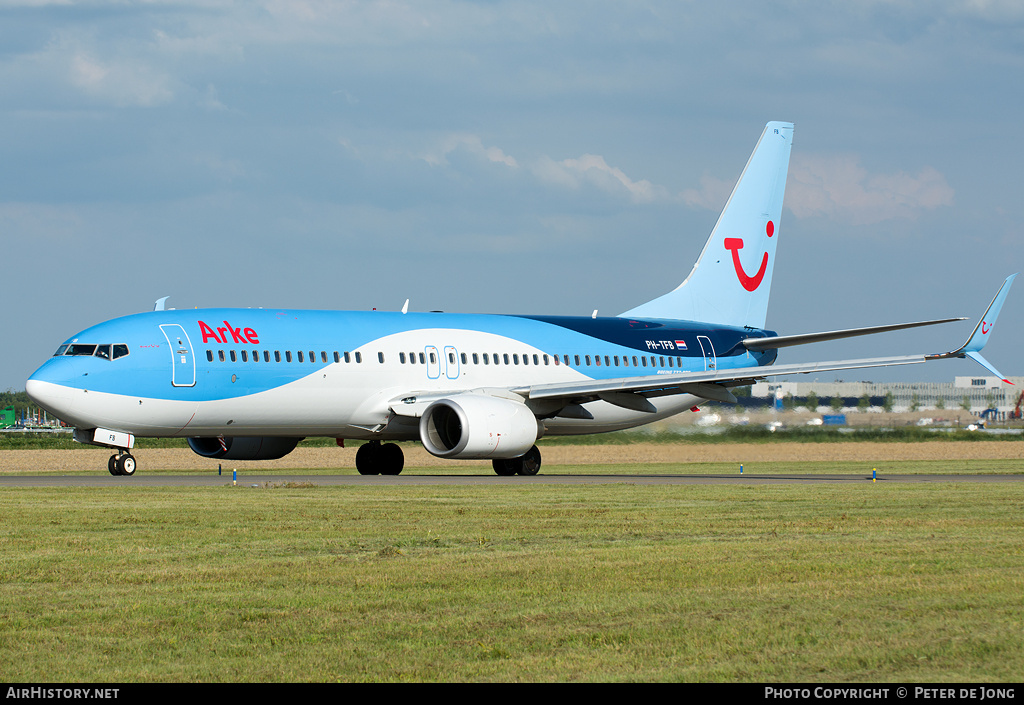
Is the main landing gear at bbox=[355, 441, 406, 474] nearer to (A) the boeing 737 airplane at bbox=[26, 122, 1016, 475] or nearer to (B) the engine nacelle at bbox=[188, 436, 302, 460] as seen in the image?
(A) the boeing 737 airplane at bbox=[26, 122, 1016, 475]

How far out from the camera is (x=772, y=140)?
4153 cm

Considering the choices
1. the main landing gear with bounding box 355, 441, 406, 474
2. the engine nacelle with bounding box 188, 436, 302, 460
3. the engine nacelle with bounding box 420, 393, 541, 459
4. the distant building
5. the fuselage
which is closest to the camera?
the fuselage

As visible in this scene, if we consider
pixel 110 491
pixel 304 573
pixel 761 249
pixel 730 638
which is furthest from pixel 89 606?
pixel 761 249

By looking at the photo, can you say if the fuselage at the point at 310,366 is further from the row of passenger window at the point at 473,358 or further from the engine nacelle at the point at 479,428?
the engine nacelle at the point at 479,428

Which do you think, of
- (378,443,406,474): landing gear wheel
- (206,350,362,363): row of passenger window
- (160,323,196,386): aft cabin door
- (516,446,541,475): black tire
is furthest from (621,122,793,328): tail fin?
(160,323,196,386): aft cabin door

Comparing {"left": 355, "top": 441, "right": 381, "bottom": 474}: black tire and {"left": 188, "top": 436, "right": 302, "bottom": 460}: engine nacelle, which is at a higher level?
{"left": 188, "top": 436, "right": 302, "bottom": 460}: engine nacelle

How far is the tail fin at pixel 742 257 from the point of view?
3975 cm

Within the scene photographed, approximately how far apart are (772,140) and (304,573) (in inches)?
1284

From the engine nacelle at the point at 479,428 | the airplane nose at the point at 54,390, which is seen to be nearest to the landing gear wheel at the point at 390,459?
the engine nacelle at the point at 479,428

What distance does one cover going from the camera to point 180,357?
28.1 meters

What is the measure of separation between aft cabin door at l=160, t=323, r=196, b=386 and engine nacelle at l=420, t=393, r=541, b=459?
541 centimetres

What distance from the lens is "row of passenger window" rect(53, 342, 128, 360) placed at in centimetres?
2759

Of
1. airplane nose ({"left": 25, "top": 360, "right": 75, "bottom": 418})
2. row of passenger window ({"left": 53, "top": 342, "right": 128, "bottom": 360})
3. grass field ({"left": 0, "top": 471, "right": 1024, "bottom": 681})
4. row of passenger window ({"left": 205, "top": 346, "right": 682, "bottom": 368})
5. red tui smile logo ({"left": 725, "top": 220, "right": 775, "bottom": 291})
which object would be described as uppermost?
red tui smile logo ({"left": 725, "top": 220, "right": 775, "bottom": 291})

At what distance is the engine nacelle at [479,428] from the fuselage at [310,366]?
1.32 meters
